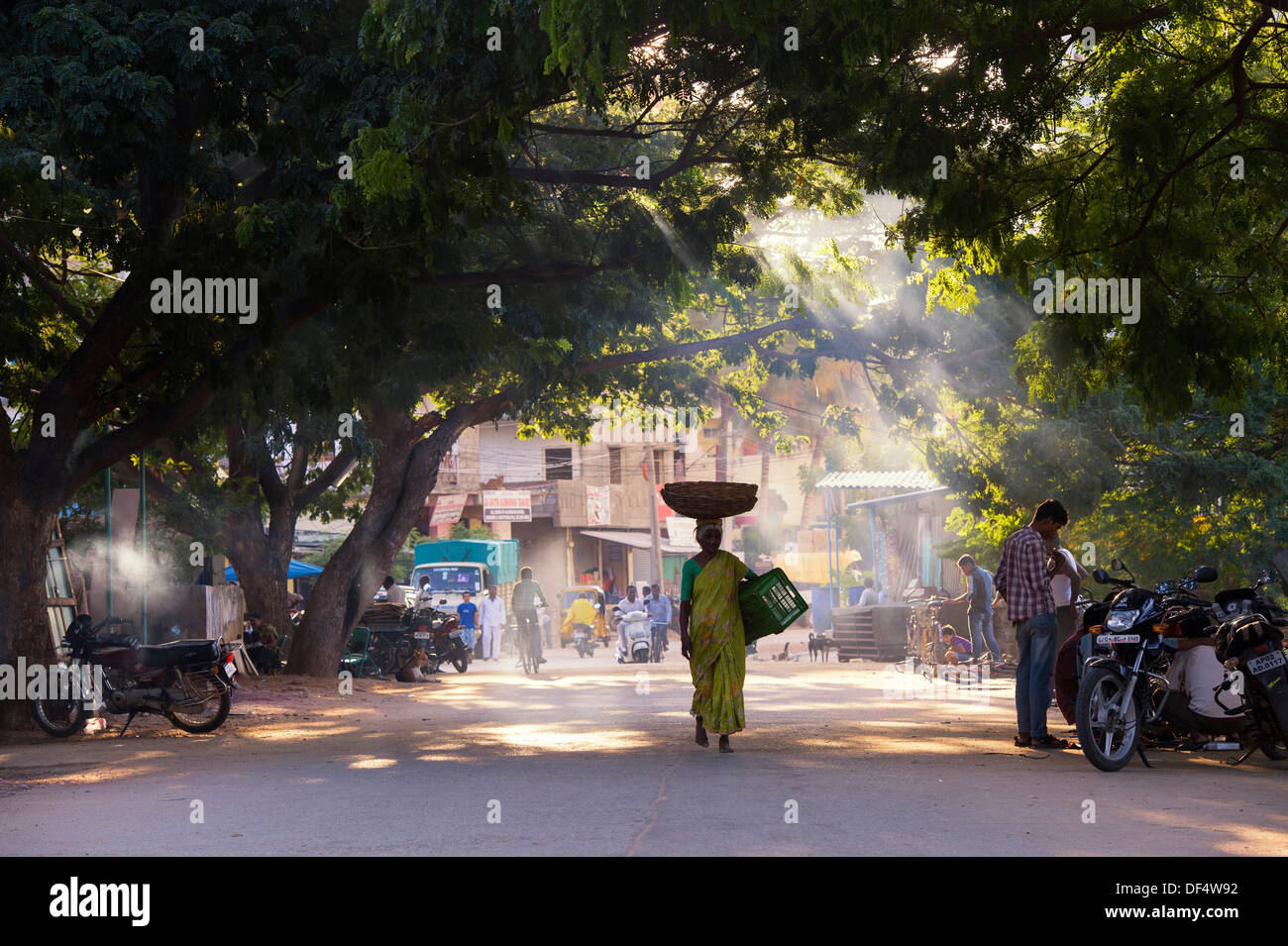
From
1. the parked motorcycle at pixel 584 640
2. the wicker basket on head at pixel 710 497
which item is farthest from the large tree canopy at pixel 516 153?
the parked motorcycle at pixel 584 640

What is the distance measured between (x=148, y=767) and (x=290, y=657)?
12487 mm

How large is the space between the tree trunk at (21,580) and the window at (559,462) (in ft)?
146

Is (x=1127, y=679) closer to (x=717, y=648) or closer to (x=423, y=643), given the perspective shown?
(x=717, y=648)

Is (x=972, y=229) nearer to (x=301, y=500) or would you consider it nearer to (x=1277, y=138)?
(x=1277, y=138)

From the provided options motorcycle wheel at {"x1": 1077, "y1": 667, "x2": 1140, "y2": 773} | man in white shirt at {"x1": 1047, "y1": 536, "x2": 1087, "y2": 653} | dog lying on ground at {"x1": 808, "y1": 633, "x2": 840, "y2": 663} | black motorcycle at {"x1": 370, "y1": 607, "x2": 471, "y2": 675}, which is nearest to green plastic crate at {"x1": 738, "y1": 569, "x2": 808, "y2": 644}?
man in white shirt at {"x1": 1047, "y1": 536, "x2": 1087, "y2": 653}

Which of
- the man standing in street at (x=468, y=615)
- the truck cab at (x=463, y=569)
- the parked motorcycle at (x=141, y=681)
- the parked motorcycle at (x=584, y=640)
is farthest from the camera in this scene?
the truck cab at (x=463, y=569)

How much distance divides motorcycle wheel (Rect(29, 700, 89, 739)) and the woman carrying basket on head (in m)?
6.70

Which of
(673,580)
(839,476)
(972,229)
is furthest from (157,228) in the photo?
(673,580)

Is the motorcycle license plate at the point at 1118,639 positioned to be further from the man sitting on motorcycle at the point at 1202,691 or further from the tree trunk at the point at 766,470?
the tree trunk at the point at 766,470

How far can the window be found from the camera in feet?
190

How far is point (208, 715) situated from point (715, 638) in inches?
257

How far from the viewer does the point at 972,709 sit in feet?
48.8

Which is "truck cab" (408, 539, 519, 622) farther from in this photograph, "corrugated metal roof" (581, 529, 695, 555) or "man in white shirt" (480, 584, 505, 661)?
"corrugated metal roof" (581, 529, 695, 555)

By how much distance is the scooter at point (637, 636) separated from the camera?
28.9 meters
